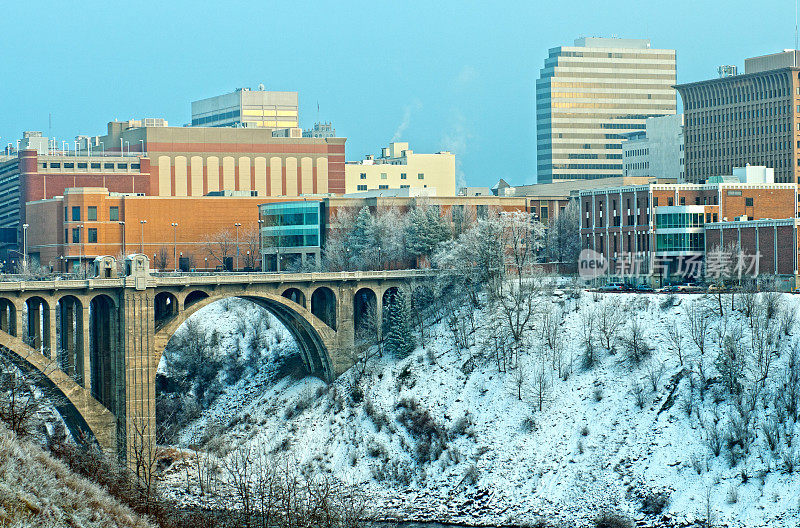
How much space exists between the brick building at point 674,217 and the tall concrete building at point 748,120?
93.9 feet

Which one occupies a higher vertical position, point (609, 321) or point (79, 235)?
point (79, 235)

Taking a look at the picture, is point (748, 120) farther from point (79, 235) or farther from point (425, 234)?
point (79, 235)

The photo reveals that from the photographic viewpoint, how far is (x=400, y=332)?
96.1m

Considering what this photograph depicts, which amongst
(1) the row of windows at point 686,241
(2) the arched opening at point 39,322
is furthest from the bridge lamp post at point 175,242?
(2) the arched opening at point 39,322

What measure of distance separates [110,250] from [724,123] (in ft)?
264

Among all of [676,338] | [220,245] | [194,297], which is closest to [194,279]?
[194,297]

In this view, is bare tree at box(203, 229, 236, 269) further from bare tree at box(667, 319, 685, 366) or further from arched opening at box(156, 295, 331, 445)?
bare tree at box(667, 319, 685, 366)

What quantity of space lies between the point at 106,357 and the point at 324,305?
853 inches

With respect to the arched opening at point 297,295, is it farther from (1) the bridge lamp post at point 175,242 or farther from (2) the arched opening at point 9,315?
(1) the bridge lamp post at point 175,242

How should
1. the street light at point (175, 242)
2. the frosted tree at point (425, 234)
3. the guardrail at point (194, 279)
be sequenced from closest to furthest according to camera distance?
the guardrail at point (194, 279) < the frosted tree at point (425, 234) < the street light at point (175, 242)

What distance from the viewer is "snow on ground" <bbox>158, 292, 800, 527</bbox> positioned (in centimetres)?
7206

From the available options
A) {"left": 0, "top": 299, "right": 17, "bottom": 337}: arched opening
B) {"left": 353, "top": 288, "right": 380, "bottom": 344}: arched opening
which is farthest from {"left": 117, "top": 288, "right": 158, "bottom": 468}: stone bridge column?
{"left": 353, "top": 288, "right": 380, "bottom": 344}: arched opening

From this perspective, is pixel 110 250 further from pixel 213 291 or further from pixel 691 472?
pixel 691 472

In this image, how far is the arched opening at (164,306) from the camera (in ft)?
282
